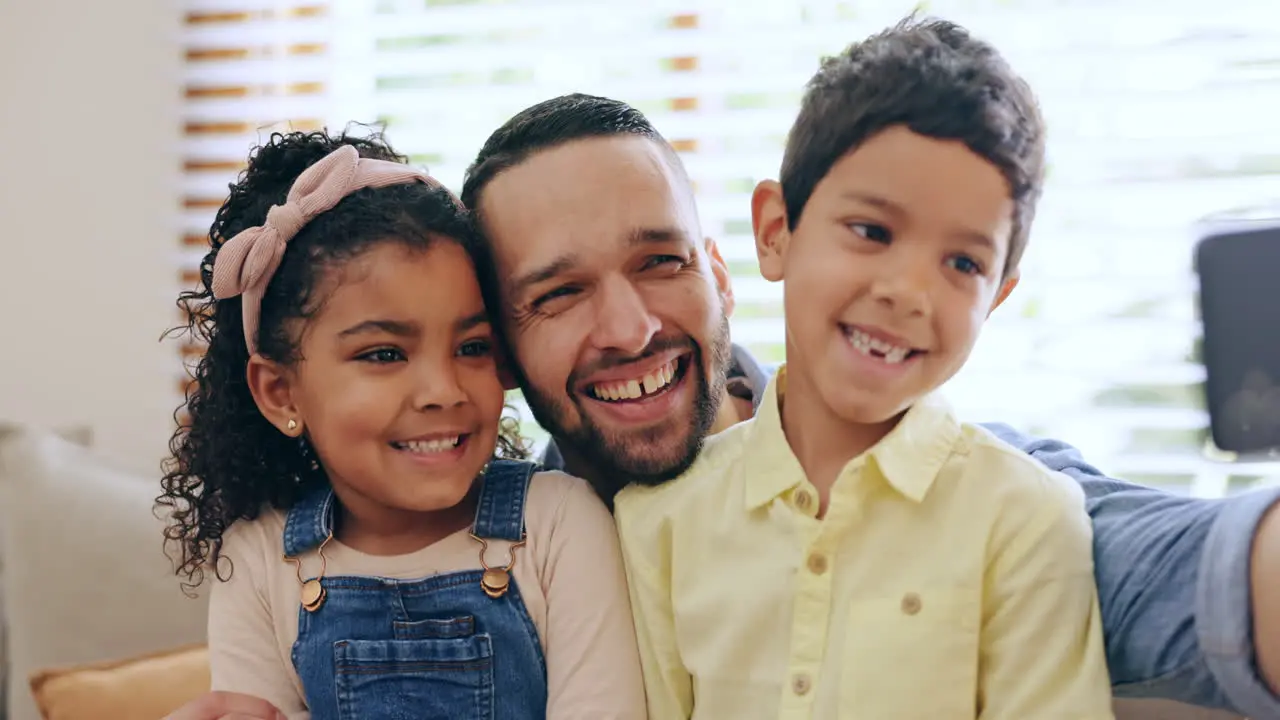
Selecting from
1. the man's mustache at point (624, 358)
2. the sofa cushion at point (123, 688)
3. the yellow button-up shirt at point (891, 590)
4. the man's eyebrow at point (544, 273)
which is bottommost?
the sofa cushion at point (123, 688)

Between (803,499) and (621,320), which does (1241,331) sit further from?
(621,320)

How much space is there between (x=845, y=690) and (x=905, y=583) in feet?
0.34

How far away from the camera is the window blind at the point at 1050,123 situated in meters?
2.23

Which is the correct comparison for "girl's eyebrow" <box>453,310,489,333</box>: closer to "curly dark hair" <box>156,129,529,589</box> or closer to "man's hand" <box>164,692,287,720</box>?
"curly dark hair" <box>156,129,529,589</box>

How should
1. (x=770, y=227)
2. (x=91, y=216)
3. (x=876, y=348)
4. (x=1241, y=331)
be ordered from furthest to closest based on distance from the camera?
1. (x=91, y=216)
2. (x=770, y=227)
3. (x=876, y=348)
4. (x=1241, y=331)

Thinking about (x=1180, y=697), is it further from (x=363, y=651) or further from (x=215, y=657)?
(x=215, y=657)

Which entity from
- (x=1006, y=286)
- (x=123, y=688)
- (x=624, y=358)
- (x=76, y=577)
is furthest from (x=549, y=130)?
(x=76, y=577)

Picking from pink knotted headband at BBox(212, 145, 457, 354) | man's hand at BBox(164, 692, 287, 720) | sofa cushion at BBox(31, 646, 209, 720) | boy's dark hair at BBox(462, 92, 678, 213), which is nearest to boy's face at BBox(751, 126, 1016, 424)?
boy's dark hair at BBox(462, 92, 678, 213)

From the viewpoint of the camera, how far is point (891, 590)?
3.18 feet

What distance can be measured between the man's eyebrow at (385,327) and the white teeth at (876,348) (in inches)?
17.6

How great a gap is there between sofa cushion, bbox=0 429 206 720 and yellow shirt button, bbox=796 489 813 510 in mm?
1375

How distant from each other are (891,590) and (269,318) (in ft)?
2.31

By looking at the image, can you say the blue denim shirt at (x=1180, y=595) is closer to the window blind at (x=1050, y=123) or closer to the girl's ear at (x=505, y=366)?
the girl's ear at (x=505, y=366)

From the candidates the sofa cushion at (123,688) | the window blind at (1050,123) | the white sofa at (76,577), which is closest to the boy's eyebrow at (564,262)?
the sofa cushion at (123,688)
